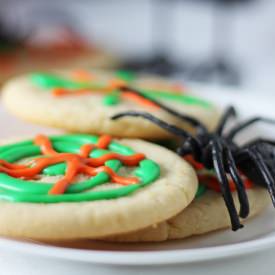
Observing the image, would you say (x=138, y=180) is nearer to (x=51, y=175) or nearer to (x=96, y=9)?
(x=51, y=175)

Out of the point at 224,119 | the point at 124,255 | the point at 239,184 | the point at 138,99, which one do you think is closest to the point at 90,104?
the point at 138,99

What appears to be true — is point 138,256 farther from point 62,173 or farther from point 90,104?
point 90,104

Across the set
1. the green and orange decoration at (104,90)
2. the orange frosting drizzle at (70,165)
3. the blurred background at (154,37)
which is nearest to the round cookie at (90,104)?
the green and orange decoration at (104,90)

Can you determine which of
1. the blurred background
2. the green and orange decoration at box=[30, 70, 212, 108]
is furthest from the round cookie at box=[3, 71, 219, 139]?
the blurred background

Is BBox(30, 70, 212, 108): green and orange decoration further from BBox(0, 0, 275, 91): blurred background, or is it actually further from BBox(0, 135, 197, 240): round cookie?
BBox(0, 0, 275, 91): blurred background

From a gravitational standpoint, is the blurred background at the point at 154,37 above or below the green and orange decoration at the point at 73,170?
below

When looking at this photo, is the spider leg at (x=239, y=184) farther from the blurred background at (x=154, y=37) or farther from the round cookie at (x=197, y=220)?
the blurred background at (x=154, y=37)
